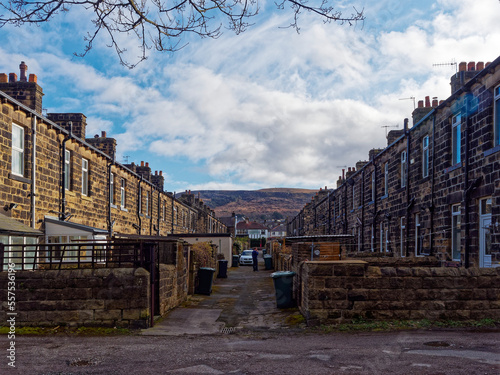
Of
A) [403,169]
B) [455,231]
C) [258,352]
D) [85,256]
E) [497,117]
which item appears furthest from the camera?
[403,169]

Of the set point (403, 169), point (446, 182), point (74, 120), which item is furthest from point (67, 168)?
point (403, 169)

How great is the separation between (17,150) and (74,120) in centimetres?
563

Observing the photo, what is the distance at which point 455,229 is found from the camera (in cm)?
1476

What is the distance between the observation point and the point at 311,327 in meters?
9.62

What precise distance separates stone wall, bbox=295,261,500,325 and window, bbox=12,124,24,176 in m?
10.0

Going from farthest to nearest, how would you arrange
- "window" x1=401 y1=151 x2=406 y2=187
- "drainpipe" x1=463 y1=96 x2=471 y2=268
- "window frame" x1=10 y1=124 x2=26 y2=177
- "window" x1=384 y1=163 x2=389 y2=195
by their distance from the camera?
"window" x1=384 y1=163 x2=389 y2=195 < "window" x1=401 y1=151 x2=406 y2=187 < "window frame" x1=10 y1=124 x2=26 y2=177 < "drainpipe" x1=463 y1=96 x2=471 y2=268

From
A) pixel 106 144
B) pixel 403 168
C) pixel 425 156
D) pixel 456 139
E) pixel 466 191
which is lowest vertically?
pixel 466 191

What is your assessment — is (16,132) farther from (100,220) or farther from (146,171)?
(146,171)

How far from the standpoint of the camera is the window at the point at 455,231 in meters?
14.5

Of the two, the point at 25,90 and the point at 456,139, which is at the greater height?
the point at 25,90

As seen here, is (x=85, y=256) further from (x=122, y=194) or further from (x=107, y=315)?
(x=122, y=194)

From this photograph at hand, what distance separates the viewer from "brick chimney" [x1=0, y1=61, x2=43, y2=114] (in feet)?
53.1

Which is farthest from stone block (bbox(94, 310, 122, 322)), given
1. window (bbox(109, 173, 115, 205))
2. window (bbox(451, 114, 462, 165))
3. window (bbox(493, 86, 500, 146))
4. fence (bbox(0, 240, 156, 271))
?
window (bbox(109, 173, 115, 205))

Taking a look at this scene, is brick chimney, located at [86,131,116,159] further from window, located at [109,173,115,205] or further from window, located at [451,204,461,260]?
window, located at [451,204,461,260]
